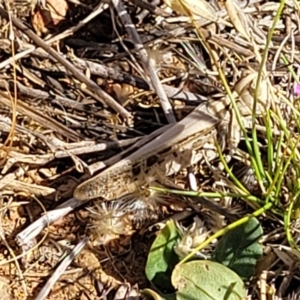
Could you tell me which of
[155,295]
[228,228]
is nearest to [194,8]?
[228,228]

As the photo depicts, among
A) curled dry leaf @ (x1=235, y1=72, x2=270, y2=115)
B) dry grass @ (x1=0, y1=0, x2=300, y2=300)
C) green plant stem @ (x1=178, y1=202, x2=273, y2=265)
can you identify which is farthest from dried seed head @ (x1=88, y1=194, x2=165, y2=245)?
curled dry leaf @ (x1=235, y1=72, x2=270, y2=115)

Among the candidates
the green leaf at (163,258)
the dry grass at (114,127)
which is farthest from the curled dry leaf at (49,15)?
the green leaf at (163,258)

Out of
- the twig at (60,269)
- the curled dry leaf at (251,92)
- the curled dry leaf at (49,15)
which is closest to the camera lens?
the curled dry leaf at (251,92)

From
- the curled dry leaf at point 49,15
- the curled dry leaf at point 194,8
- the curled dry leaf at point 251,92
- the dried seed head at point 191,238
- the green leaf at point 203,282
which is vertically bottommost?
the green leaf at point 203,282

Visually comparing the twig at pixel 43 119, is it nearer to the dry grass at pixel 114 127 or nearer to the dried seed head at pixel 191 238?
the dry grass at pixel 114 127

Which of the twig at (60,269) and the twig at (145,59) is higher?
the twig at (145,59)

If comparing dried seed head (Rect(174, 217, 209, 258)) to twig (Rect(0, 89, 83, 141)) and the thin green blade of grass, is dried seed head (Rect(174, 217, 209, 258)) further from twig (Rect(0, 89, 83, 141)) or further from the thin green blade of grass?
twig (Rect(0, 89, 83, 141))
